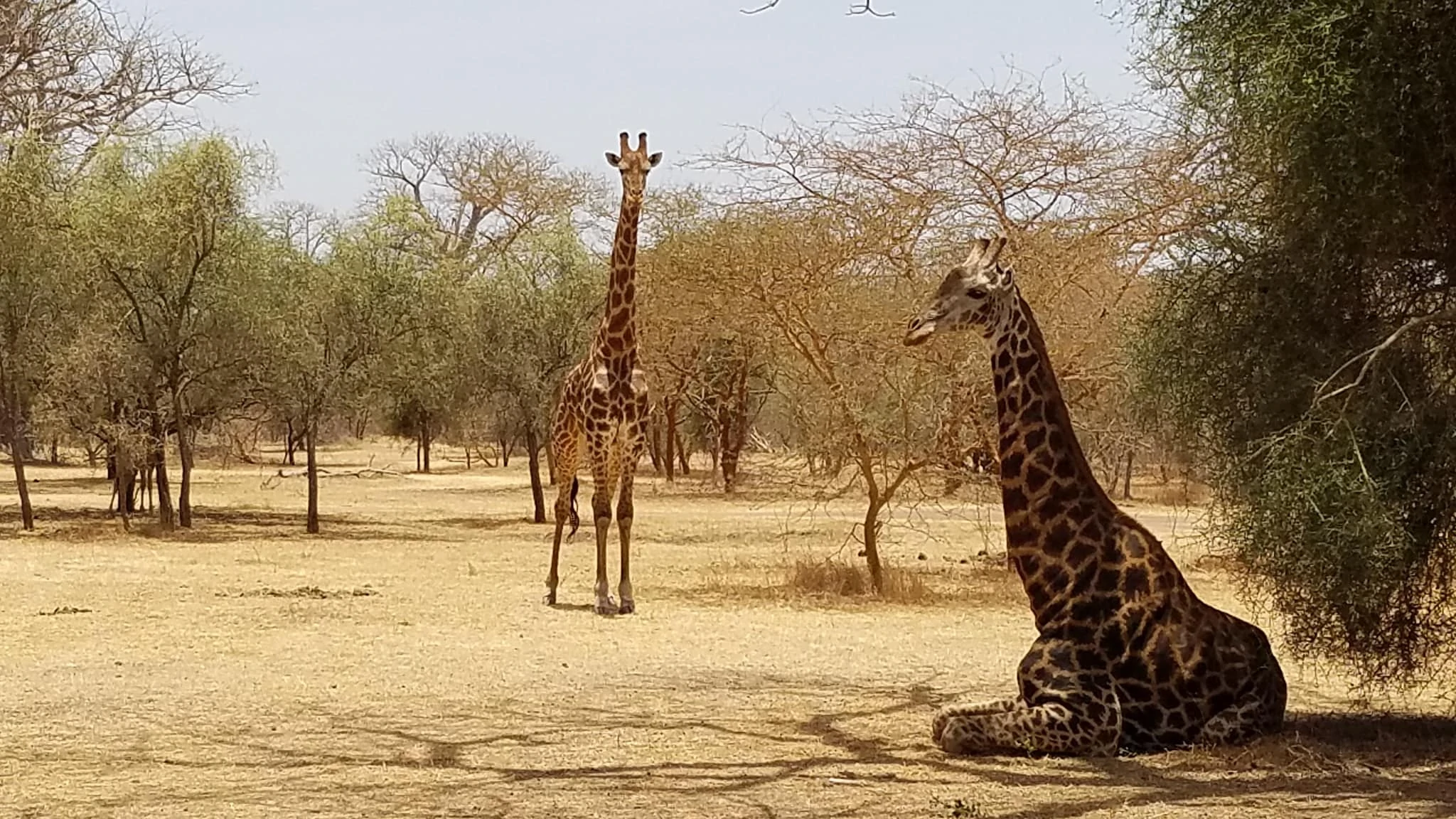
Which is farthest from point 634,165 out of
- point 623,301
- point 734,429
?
point 734,429

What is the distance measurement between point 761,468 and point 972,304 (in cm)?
1360

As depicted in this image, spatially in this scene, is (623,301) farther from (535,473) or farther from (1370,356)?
(535,473)

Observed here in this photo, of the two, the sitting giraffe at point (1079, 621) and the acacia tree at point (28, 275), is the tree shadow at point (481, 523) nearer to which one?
the acacia tree at point (28, 275)

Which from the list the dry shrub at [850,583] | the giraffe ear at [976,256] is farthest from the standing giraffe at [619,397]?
the giraffe ear at [976,256]

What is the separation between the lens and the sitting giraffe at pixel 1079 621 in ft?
27.9

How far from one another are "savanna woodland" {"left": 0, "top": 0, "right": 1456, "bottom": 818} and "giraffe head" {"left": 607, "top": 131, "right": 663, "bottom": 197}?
169cm

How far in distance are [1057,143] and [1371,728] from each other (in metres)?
11.0

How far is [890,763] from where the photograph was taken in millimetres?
8414

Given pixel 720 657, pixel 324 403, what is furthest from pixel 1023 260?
pixel 324 403

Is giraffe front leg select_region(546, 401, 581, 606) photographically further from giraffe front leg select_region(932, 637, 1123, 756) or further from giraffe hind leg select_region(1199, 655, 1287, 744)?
giraffe hind leg select_region(1199, 655, 1287, 744)

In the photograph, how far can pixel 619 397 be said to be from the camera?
52.9ft

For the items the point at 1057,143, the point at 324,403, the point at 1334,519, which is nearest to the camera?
the point at 1334,519

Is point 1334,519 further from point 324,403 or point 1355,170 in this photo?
point 324,403

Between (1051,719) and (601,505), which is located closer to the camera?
(1051,719)
